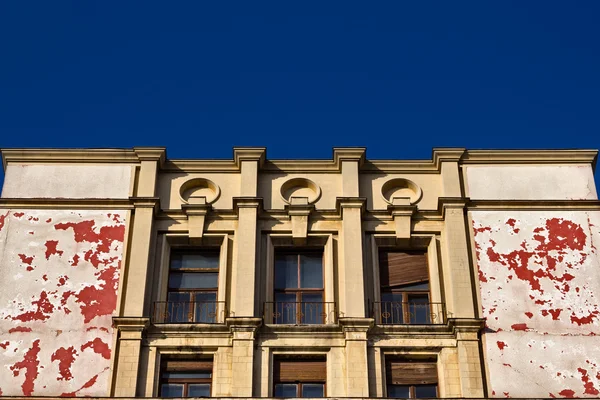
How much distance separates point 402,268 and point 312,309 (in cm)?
278

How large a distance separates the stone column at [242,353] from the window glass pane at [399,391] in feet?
11.4

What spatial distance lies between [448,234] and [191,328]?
286 inches

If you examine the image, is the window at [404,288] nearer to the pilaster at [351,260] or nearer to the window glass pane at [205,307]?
the pilaster at [351,260]

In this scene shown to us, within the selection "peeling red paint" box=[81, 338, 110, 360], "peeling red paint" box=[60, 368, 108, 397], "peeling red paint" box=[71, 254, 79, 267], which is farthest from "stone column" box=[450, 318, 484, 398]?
"peeling red paint" box=[71, 254, 79, 267]

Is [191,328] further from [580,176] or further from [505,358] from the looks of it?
[580,176]

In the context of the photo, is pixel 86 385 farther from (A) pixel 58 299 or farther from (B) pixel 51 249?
(B) pixel 51 249

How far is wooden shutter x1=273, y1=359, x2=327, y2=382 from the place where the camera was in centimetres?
2827

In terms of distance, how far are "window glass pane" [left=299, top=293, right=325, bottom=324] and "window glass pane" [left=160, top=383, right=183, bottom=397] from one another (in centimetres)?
360

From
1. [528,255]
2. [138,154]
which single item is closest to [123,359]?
[138,154]

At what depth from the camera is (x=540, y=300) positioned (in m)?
29.2

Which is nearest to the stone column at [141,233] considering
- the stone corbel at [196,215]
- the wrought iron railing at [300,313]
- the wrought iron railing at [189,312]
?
the wrought iron railing at [189,312]

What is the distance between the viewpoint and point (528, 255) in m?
30.0

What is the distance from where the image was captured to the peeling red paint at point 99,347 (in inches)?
1108

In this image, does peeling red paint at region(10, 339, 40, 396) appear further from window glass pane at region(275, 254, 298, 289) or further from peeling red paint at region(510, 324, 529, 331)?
peeling red paint at region(510, 324, 529, 331)
